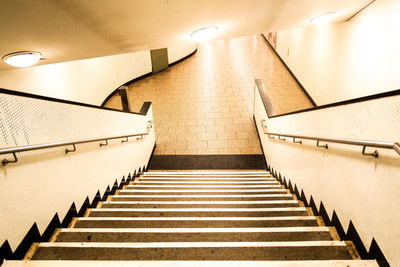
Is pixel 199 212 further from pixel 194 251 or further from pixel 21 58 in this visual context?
pixel 21 58

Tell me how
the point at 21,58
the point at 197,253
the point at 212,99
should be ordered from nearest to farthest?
the point at 197,253 → the point at 21,58 → the point at 212,99

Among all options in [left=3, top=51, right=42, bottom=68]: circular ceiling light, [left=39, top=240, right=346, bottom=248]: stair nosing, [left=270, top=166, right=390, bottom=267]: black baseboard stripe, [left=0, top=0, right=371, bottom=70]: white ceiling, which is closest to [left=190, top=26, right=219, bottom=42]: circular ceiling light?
[left=0, top=0, right=371, bottom=70]: white ceiling

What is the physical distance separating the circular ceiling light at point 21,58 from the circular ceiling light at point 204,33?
6.81 ft

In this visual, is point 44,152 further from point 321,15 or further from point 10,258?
point 321,15

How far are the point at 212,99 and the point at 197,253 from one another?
6.47 meters

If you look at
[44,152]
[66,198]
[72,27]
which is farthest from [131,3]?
[66,198]

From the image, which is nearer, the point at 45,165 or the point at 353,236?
the point at 353,236

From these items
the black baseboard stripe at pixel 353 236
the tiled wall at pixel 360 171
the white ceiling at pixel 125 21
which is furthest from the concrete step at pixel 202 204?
the white ceiling at pixel 125 21

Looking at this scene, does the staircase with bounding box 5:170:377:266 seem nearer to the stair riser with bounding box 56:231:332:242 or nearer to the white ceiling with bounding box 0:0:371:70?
the stair riser with bounding box 56:231:332:242

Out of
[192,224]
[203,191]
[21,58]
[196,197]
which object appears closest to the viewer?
[192,224]

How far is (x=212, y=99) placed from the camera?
789 cm

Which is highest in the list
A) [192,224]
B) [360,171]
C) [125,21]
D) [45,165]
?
[125,21]

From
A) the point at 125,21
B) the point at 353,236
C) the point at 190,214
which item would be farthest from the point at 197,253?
the point at 125,21

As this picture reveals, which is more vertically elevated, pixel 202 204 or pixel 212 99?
pixel 212 99
